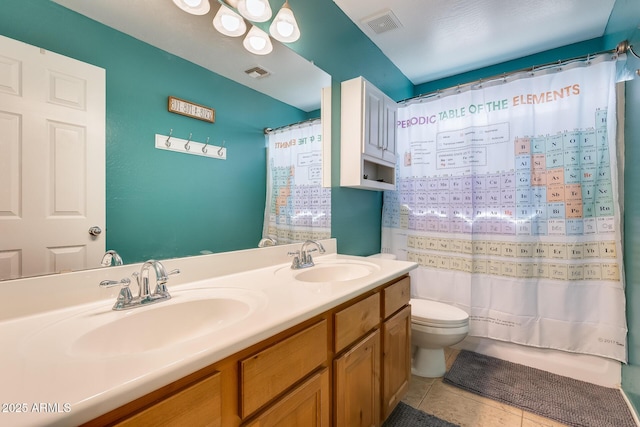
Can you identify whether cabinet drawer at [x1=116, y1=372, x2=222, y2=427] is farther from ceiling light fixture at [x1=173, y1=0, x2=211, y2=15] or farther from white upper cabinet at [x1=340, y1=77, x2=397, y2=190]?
white upper cabinet at [x1=340, y1=77, x2=397, y2=190]

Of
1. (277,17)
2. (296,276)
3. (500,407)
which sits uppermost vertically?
(277,17)

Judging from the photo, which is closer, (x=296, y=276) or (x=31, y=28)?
(x=31, y=28)

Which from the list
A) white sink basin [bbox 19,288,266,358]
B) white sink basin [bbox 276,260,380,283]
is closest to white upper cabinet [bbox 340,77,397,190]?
white sink basin [bbox 276,260,380,283]

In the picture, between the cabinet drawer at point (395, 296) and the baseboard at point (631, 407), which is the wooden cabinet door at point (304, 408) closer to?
the cabinet drawer at point (395, 296)

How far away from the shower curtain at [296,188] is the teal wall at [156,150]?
111 mm

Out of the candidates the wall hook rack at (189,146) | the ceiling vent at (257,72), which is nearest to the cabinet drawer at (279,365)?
the wall hook rack at (189,146)

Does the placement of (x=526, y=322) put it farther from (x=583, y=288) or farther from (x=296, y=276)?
(x=296, y=276)

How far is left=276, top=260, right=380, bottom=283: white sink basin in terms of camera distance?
4.67 ft

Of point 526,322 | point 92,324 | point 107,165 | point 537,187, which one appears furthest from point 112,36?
point 526,322

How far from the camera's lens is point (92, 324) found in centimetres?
71

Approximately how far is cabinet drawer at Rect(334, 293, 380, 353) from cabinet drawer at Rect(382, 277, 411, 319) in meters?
0.07

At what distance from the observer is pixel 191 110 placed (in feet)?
3.67

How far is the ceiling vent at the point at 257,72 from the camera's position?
4.43 ft

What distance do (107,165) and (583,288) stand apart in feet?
8.30
